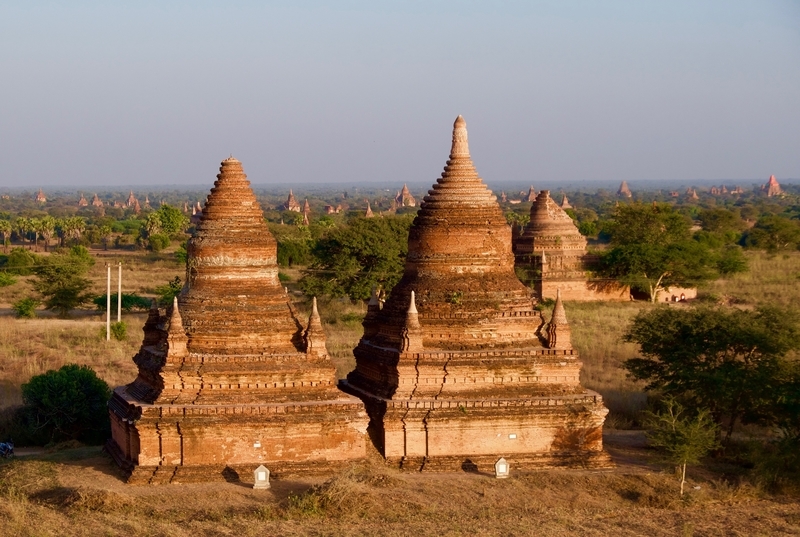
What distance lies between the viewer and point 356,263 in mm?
46219

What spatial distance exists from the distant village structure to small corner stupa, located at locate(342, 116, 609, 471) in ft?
75.8

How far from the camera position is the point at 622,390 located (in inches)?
1128

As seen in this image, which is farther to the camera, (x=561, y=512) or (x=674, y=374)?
(x=674, y=374)

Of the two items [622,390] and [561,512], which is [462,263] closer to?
[561,512]

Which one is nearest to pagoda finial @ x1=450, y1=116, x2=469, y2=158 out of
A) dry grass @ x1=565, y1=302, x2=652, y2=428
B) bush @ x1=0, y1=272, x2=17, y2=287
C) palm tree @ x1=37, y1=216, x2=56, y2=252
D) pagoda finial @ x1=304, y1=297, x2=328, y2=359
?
pagoda finial @ x1=304, y1=297, x2=328, y2=359

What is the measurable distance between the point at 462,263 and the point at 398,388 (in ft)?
8.70

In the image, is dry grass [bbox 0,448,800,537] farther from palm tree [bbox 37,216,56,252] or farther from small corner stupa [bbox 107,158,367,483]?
palm tree [bbox 37,216,56,252]

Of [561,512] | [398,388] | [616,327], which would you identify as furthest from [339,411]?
[616,327]

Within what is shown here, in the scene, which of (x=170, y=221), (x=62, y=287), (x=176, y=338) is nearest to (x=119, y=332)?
(x=62, y=287)

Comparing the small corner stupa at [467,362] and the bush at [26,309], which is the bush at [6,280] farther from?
the small corner stupa at [467,362]

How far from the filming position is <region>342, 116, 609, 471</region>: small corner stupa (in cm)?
1925

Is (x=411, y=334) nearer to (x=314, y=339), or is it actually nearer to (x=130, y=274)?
(x=314, y=339)

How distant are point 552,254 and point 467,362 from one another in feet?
82.8

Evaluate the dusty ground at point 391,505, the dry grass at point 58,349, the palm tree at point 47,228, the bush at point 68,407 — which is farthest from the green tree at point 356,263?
the palm tree at point 47,228
